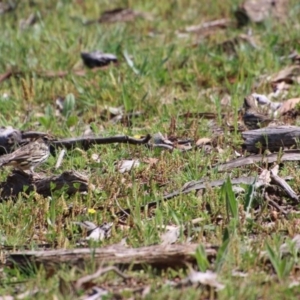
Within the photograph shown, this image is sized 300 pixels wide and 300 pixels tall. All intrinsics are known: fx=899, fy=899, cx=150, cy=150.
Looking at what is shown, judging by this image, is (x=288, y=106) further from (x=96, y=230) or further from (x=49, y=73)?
(x=96, y=230)

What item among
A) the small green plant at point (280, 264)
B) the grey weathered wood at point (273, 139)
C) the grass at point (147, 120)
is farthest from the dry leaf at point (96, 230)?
the grey weathered wood at point (273, 139)

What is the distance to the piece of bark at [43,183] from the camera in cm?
639

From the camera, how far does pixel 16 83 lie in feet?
30.5

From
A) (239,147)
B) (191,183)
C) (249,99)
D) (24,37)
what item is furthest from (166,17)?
(191,183)

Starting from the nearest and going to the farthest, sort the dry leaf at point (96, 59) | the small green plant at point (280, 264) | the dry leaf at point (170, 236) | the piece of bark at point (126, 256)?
the small green plant at point (280, 264) < the piece of bark at point (126, 256) < the dry leaf at point (170, 236) < the dry leaf at point (96, 59)

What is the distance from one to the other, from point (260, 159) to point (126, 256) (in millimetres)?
2064

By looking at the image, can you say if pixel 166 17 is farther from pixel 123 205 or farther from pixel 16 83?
pixel 123 205

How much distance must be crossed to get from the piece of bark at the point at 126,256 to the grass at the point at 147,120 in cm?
6

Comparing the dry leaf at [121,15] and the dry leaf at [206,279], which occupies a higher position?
the dry leaf at [206,279]

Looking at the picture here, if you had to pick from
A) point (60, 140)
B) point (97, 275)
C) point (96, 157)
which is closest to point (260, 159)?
point (96, 157)

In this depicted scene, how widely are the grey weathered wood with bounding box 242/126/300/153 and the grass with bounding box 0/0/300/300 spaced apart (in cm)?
22

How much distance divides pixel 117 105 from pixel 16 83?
124 cm

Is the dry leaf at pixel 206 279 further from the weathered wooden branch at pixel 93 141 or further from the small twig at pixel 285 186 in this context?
the weathered wooden branch at pixel 93 141

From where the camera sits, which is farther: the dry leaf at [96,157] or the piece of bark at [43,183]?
the dry leaf at [96,157]
